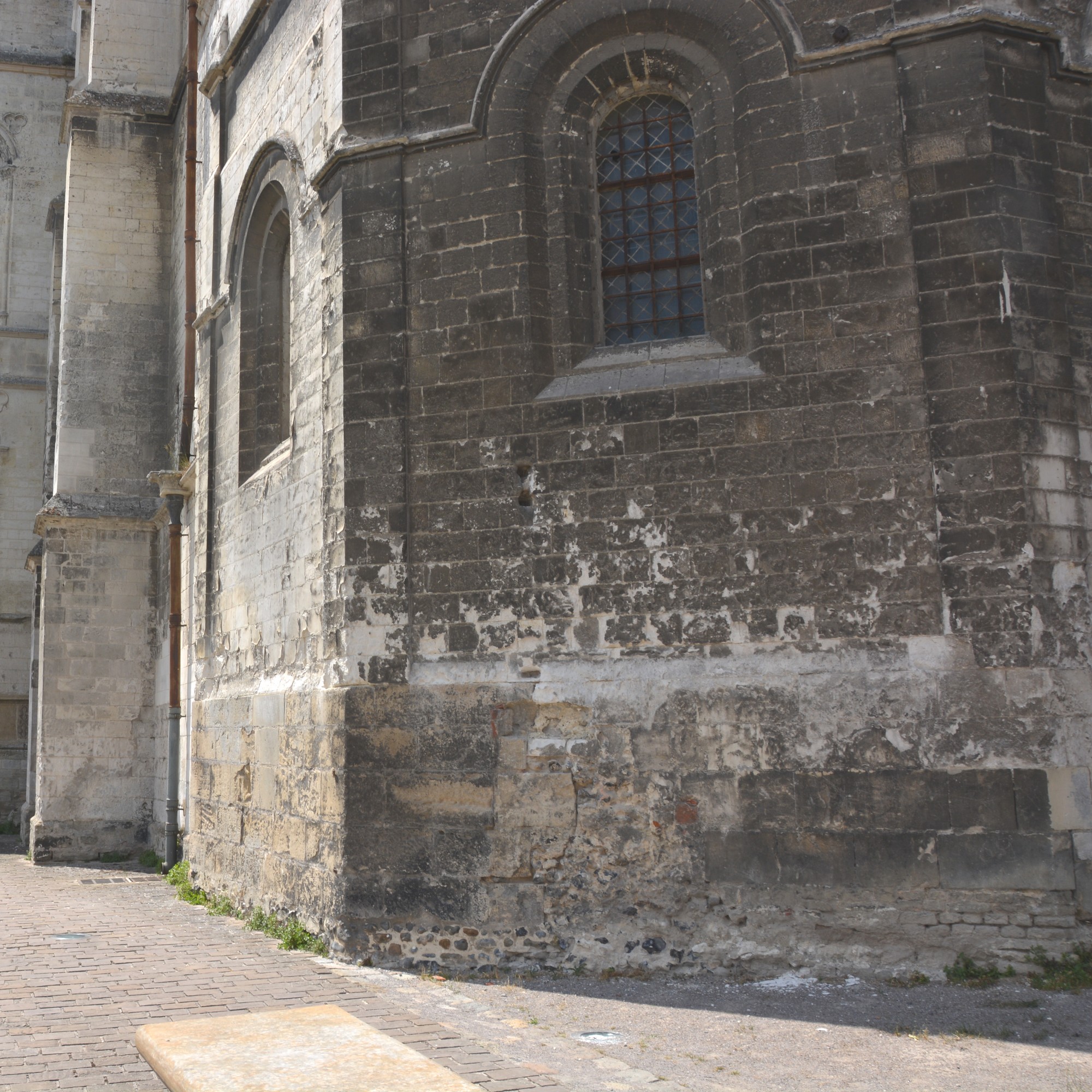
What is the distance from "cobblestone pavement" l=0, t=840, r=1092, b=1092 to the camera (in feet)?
16.3

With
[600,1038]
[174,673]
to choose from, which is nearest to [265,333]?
[174,673]

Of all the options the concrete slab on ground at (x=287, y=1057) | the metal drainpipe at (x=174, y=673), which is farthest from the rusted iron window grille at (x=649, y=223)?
the metal drainpipe at (x=174, y=673)

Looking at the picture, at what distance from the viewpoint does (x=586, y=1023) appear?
5934mm

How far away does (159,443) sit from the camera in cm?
1460

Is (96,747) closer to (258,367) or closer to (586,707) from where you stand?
(258,367)

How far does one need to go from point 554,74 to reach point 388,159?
50.4 inches

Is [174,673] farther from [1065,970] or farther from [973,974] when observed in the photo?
[1065,970]

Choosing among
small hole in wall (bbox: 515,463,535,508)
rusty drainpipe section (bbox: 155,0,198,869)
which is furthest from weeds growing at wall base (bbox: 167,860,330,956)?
small hole in wall (bbox: 515,463,535,508)

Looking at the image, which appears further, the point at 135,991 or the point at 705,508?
the point at 705,508

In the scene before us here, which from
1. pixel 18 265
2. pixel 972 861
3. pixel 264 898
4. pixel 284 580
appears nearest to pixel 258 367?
pixel 284 580

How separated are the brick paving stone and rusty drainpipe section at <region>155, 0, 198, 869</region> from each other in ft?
7.37

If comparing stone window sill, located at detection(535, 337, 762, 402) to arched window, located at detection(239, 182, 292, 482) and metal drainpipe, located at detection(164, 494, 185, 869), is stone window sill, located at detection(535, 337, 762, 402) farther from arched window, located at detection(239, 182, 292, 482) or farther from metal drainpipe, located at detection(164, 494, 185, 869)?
metal drainpipe, located at detection(164, 494, 185, 869)

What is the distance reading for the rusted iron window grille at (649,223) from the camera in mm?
7676

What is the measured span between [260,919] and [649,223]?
5831mm
